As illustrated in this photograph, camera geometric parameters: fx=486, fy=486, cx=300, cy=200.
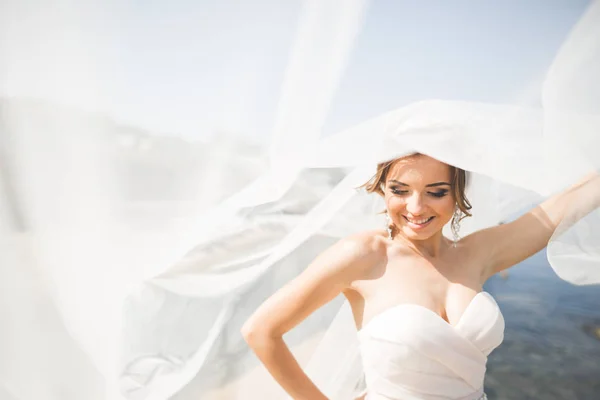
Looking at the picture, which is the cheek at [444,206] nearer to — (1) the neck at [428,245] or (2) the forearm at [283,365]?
(1) the neck at [428,245]

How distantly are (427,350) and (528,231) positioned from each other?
461mm

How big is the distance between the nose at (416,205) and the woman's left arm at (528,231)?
29 cm

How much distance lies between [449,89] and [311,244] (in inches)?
22.0

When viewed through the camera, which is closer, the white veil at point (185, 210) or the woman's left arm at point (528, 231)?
the white veil at point (185, 210)

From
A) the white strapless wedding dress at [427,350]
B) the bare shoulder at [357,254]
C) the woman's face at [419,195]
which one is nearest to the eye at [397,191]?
the woman's face at [419,195]

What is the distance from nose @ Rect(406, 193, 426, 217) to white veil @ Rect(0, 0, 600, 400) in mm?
109

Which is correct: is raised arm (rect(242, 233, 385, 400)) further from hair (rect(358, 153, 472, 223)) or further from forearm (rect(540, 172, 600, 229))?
forearm (rect(540, 172, 600, 229))

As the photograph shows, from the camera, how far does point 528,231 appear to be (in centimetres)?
130

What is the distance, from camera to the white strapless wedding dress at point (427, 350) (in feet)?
3.59

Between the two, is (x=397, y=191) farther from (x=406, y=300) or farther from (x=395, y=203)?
(x=406, y=300)

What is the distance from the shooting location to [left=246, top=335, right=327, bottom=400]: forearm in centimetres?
110

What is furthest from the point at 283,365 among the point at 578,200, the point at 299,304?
the point at 578,200

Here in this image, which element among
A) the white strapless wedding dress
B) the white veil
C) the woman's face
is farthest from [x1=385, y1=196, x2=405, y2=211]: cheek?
the white strapless wedding dress

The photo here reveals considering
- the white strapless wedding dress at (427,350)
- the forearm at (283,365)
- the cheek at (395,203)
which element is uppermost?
the cheek at (395,203)
